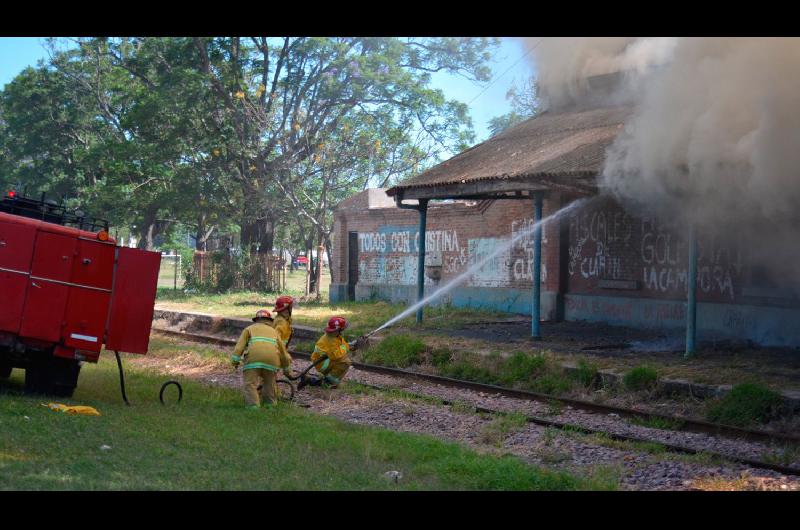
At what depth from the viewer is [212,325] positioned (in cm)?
2241

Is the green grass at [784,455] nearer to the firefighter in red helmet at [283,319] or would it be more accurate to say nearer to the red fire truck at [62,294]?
the firefighter in red helmet at [283,319]

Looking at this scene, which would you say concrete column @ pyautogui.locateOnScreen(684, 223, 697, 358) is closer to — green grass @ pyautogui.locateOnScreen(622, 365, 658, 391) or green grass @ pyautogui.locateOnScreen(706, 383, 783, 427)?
green grass @ pyautogui.locateOnScreen(622, 365, 658, 391)

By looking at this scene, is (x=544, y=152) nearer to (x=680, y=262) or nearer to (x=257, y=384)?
(x=680, y=262)

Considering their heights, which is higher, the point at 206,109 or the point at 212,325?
the point at 206,109

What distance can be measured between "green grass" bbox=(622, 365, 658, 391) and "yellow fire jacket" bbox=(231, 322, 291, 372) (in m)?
4.90

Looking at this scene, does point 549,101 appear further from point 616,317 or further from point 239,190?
point 239,190

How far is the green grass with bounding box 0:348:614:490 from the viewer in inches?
260

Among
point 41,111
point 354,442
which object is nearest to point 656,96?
point 354,442

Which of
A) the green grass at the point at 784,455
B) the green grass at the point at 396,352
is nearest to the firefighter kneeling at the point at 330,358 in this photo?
the green grass at the point at 396,352

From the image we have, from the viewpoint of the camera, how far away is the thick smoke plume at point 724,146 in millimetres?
10359

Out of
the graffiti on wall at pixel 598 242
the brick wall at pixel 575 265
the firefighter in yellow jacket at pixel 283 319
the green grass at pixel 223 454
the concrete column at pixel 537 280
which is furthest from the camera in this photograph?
the graffiti on wall at pixel 598 242

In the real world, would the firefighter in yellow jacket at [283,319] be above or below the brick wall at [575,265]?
below

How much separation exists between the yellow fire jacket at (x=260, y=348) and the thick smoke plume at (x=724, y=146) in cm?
646
